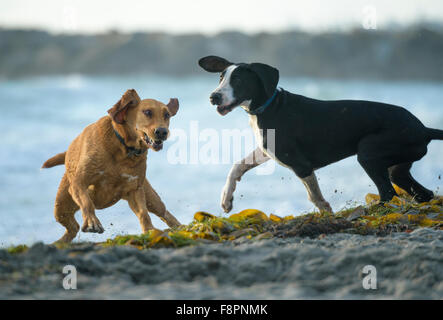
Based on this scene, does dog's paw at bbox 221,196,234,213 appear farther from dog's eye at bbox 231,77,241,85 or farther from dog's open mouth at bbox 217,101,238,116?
dog's eye at bbox 231,77,241,85

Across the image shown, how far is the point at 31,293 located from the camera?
4.03 m

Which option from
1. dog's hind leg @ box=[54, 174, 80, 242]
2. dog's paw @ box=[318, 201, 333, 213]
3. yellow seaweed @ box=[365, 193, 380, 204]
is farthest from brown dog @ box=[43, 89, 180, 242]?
yellow seaweed @ box=[365, 193, 380, 204]

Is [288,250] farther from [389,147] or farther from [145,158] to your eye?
[389,147]

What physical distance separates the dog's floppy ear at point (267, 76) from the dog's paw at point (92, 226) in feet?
7.97

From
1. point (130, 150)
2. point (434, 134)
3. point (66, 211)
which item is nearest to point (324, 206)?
point (434, 134)

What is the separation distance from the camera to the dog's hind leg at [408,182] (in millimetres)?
7805

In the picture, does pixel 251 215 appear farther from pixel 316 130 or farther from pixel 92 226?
pixel 92 226

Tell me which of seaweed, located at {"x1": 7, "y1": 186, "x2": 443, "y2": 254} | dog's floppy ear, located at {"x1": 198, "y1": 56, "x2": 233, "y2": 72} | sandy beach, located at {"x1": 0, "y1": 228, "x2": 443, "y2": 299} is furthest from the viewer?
dog's floppy ear, located at {"x1": 198, "y1": 56, "x2": 233, "y2": 72}

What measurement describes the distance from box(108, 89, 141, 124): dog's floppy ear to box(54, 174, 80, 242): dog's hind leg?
1006 millimetres

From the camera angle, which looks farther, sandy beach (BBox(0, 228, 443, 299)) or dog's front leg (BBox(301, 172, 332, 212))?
dog's front leg (BBox(301, 172, 332, 212))

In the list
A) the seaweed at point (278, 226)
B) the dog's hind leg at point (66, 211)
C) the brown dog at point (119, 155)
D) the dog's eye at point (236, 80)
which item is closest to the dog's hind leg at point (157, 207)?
the brown dog at point (119, 155)

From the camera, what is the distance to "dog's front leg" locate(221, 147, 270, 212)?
744 centimetres

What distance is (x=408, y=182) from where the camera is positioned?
7840 mm
